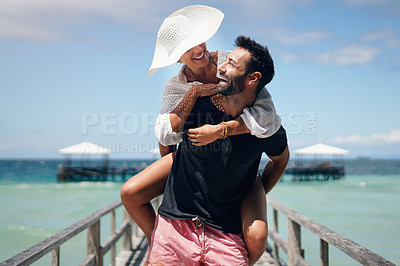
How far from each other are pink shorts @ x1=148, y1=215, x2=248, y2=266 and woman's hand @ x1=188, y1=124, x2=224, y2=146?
0.31 meters

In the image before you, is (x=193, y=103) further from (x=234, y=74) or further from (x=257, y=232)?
(x=257, y=232)

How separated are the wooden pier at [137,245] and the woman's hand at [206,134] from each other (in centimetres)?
85

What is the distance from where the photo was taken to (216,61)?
148cm

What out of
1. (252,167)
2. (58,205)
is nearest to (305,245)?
(252,167)

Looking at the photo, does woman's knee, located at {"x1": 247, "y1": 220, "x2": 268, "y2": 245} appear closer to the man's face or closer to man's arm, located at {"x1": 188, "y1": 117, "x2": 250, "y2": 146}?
man's arm, located at {"x1": 188, "y1": 117, "x2": 250, "y2": 146}

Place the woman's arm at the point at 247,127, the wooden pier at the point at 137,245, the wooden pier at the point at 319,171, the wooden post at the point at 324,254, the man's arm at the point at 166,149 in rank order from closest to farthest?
the woman's arm at the point at 247,127 → the man's arm at the point at 166,149 → the wooden pier at the point at 137,245 → the wooden post at the point at 324,254 → the wooden pier at the point at 319,171

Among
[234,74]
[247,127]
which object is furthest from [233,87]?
[247,127]

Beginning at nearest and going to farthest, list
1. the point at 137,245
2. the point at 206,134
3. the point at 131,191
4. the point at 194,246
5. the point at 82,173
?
1. the point at 206,134
2. the point at 194,246
3. the point at 131,191
4. the point at 137,245
5. the point at 82,173

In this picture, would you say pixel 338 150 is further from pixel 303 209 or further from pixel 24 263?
pixel 24 263

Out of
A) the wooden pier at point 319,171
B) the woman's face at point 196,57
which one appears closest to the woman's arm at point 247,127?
the woman's face at point 196,57

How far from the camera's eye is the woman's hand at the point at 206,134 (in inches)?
A: 51.6

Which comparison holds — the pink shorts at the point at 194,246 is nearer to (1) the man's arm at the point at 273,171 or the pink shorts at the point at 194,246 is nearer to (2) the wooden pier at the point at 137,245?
(1) the man's arm at the point at 273,171

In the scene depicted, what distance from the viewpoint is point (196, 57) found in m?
1.41

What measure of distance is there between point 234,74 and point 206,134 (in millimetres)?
228
